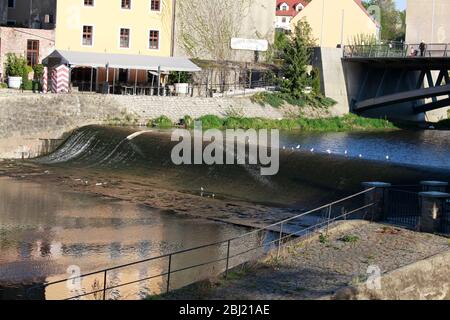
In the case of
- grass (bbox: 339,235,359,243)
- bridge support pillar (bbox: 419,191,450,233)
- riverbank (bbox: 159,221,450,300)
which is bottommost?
riverbank (bbox: 159,221,450,300)

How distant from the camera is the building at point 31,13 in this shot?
57.9m

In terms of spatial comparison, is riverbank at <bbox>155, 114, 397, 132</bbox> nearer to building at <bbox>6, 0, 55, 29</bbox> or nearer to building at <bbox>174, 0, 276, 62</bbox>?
building at <bbox>174, 0, 276, 62</bbox>

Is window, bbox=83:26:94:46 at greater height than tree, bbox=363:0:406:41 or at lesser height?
lesser

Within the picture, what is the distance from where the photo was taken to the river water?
22781 millimetres

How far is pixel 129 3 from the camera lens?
186 ft

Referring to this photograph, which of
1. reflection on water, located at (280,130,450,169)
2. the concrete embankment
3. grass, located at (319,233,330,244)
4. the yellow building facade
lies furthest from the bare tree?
grass, located at (319,233,330,244)

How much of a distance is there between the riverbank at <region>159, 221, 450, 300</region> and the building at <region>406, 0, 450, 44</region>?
47028 mm

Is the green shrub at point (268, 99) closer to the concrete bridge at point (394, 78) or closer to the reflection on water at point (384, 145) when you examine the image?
the reflection on water at point (384, 145)

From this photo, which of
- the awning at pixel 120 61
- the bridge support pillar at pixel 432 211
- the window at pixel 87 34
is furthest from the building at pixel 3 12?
the bridge support pillar at pixel 432 211

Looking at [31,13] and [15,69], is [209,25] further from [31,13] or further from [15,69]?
[15,69]

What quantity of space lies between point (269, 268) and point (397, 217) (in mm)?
6132

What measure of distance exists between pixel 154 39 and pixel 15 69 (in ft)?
30.6

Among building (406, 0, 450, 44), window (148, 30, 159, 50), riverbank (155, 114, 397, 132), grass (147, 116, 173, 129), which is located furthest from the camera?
building (406, 0, 450, 44)
